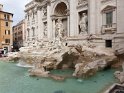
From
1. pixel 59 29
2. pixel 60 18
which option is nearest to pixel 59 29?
pixel 59 29

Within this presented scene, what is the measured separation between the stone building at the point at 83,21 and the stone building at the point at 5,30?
13.8 meters

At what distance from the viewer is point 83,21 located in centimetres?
2178

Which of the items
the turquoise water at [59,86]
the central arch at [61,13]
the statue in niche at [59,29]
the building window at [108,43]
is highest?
the central arch at [61,13]

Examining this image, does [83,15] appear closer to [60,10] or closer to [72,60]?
[72,60]

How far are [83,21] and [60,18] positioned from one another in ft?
19.0

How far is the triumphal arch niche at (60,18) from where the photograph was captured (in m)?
25.9

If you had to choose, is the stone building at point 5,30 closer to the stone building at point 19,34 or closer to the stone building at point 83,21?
the stone building at point 83,21

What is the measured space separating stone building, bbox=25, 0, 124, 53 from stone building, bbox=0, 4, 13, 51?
13.8 metres

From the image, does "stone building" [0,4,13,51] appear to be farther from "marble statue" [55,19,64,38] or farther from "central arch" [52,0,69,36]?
"marble statue" [55,19,64,38]

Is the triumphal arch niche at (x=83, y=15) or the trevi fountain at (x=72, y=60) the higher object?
the triumphal arch niche at (x=83, y=15)

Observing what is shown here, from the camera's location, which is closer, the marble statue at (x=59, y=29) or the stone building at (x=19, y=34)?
the marble statue at (x=59, y=29)

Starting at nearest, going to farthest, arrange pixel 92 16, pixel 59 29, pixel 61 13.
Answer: pixel 92 16 → pixel 59 29 → pixel 61 13

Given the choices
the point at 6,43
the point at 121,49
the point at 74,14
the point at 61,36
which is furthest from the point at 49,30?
the point at 6,43

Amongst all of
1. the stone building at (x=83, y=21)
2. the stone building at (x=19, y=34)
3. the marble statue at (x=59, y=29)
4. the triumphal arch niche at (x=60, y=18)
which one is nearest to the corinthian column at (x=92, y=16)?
the stone building at (x=83, y=21)
